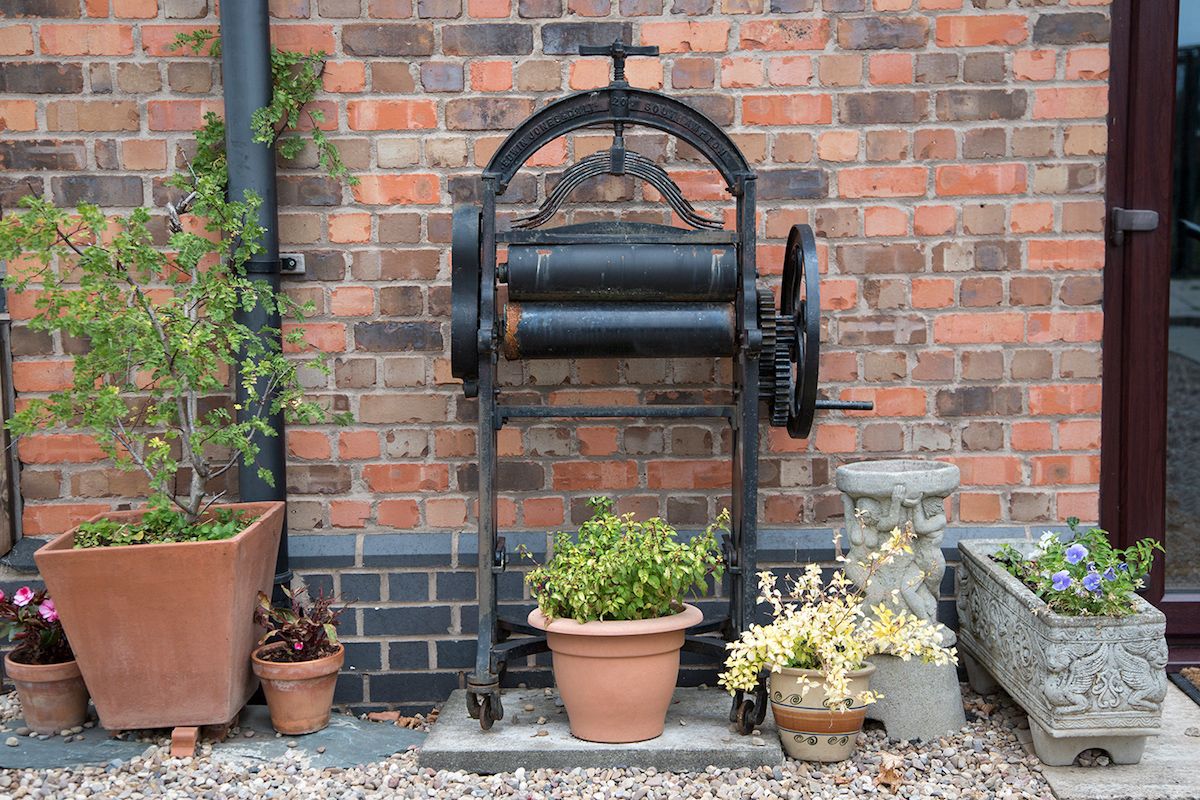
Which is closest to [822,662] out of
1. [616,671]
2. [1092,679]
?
[616,671]

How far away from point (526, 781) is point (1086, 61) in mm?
2530

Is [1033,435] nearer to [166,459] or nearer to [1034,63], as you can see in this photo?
[1034,63]

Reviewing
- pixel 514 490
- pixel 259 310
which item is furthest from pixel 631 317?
pixel 259 310

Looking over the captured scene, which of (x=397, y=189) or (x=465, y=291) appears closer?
(x=465, y=291)

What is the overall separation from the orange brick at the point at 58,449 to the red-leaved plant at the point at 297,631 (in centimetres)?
77

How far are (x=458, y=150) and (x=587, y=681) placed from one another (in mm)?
1540

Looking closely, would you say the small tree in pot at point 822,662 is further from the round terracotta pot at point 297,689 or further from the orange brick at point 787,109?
the orange brick at point 787,109

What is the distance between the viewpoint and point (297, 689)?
3.19 metres

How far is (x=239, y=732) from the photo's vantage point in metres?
3.27

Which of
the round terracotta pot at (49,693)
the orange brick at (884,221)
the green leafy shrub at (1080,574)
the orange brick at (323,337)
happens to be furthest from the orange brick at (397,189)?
the green leafy shrub at (1080,574)

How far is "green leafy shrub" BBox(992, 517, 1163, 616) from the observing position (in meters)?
3.01

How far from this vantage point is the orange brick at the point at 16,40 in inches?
136

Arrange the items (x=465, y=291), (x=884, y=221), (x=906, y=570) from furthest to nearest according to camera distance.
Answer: (x=884, y=221), (x=906, y=570), (x=465, y=291)

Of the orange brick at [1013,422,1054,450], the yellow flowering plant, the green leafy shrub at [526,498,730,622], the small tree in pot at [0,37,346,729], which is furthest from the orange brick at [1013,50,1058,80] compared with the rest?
the small tree in pot at [0,37,346,729]
